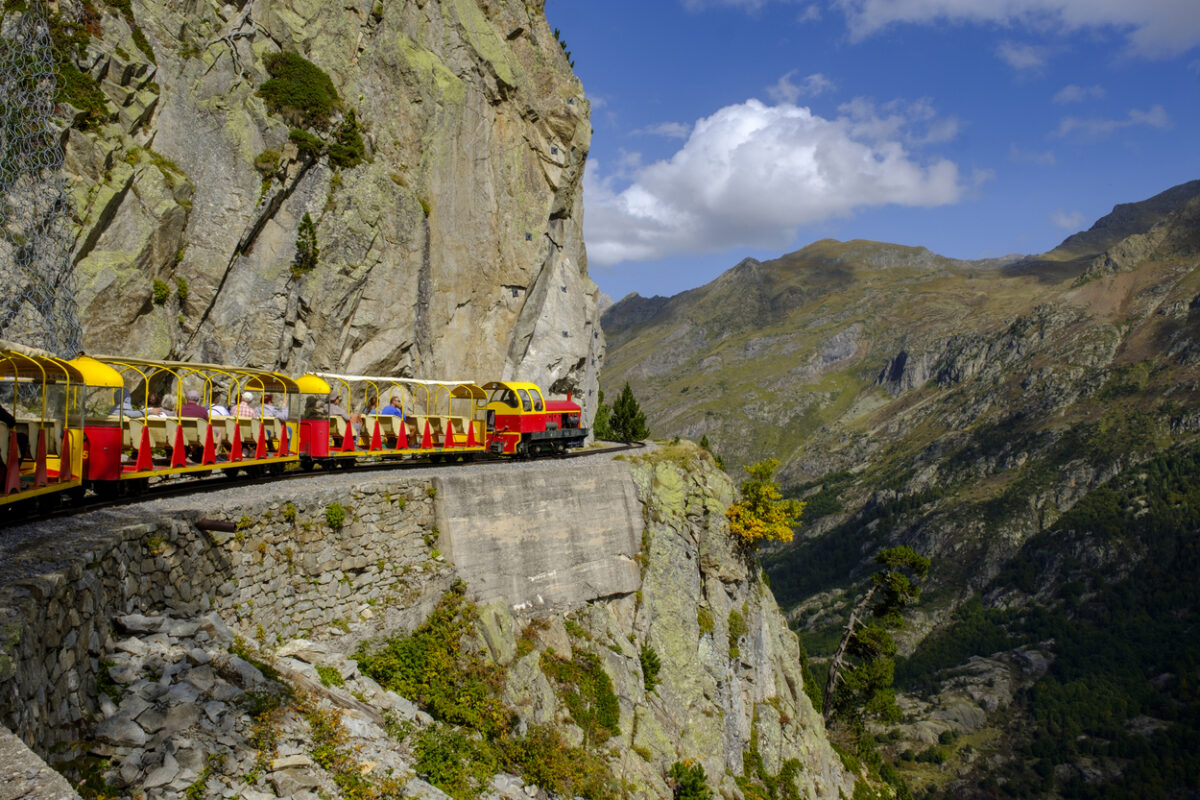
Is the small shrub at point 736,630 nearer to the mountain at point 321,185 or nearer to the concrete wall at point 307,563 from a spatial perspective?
the concrete wall at point 307,563

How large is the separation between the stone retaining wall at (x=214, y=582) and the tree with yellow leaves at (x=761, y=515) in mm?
18278

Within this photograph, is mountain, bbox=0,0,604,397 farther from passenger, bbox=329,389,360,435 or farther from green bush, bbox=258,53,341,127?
passenger, bbox=329,389,360,435

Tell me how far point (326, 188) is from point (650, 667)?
27802 millimetres

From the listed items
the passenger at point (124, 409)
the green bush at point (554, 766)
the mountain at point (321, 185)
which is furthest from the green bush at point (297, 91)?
the green bush at point (554, 766)

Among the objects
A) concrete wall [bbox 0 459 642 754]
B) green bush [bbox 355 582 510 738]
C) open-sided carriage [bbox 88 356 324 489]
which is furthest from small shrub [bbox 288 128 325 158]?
green bush [bbox 355 582 510 738]

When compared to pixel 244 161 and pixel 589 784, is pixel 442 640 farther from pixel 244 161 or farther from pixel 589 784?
pixel 244 161

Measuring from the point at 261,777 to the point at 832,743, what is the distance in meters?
40.8

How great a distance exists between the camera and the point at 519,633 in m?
22.5

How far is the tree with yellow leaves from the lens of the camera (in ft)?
116

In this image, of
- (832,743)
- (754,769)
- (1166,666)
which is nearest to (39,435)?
(754,769)

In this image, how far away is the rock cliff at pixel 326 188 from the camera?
103 ft

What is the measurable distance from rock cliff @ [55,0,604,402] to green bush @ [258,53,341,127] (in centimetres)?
10

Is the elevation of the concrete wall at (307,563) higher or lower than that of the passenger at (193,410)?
lower

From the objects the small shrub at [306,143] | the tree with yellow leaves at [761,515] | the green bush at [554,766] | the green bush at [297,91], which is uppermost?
the green bush at [297,91]
